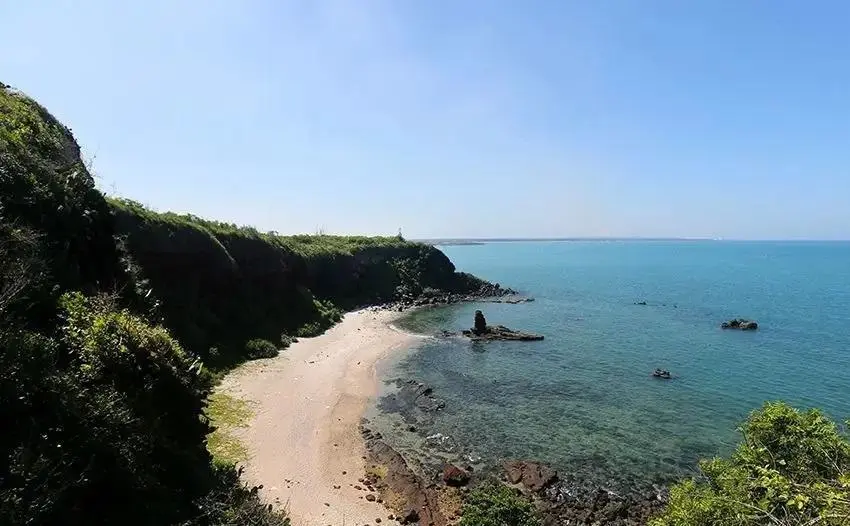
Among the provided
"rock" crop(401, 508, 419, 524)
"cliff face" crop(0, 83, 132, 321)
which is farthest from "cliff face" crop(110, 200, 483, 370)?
"rock" crop(401, 508, 419, 524)

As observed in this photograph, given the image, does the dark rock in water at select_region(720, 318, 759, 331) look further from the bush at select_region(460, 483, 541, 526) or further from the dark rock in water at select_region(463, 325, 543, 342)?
the bush at select_region(460, 483, 541, 526)

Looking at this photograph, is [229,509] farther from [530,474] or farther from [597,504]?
[597,504]

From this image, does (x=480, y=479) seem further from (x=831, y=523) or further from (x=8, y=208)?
(x=8, y=208)

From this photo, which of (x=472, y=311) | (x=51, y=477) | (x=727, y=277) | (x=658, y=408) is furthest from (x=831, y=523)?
(x=727, y=277)

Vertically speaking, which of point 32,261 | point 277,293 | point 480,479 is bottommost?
point 480,479

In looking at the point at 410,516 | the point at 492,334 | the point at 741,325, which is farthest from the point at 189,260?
the point at 741,325

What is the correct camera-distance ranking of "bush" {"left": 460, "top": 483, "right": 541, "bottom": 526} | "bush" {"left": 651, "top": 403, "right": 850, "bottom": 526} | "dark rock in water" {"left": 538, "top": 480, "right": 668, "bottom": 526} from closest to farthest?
1. "bush" {"left": 651, "top": 403, "right": 850, "bottom": 526}
2. "bush" {"left": 460, "top": 483, "right": 541, "bottom": 526}
3. "dark rock in water" {"left": 538, "top": 480, "right": 668, "bottom": 526}
